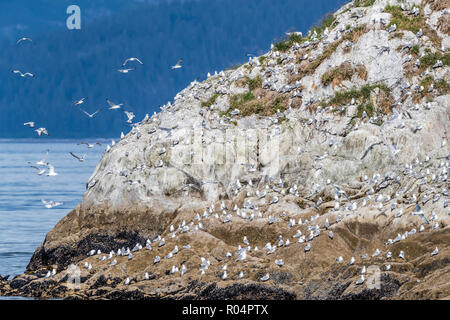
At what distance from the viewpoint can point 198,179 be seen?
4025cm

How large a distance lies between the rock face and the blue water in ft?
19.6

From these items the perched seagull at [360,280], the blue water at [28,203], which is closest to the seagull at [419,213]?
the perched seagull at [360,280]

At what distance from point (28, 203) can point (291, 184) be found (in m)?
29.4

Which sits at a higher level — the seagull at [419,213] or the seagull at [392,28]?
the seagull at [392,28]

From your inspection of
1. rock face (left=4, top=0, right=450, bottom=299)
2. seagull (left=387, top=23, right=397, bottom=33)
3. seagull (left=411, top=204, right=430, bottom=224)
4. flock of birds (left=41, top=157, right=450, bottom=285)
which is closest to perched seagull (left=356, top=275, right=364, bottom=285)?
flock of birds (left=41, top=157, right=450, bottom=285)

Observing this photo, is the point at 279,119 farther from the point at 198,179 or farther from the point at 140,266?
the point at 140,266

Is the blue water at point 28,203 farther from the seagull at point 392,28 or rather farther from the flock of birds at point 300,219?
the seagull at point 392,28

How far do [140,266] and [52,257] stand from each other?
5884 mm

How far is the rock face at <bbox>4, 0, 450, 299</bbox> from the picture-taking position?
32.8m

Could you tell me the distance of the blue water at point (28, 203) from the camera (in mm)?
46375

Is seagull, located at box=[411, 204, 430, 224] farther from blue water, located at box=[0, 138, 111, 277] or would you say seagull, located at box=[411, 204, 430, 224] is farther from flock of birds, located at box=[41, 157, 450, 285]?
blue water, located at box=[0, 138, 111, 277]

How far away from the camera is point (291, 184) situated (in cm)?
3925

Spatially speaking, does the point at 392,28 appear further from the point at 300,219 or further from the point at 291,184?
the point at 300,219

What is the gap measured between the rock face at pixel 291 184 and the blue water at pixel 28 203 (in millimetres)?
5977
